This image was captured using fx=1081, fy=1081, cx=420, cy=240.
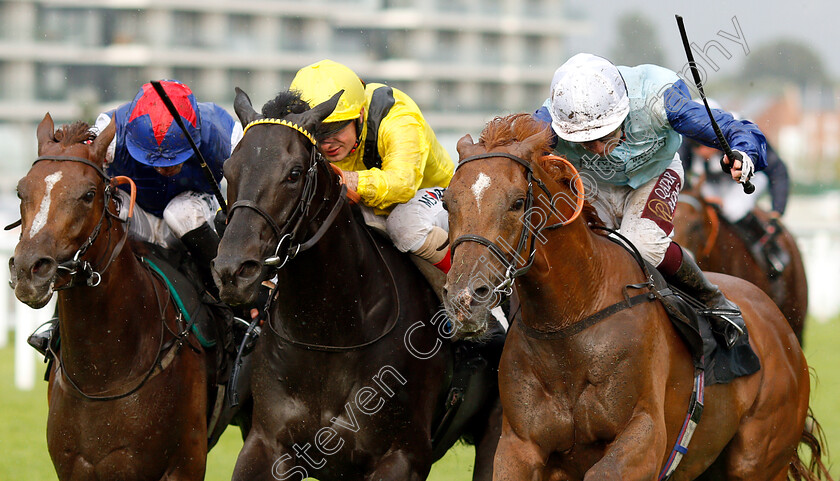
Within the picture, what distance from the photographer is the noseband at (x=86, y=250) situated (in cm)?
428

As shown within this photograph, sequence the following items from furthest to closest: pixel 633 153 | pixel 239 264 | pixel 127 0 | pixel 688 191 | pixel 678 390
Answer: pixel 127 0
pixel 688 191
pixel 633 153
pixel 678 390
pixel 239 264

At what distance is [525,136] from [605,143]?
0.61m

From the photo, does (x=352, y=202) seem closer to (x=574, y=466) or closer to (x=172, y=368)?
(x=172, y=368)

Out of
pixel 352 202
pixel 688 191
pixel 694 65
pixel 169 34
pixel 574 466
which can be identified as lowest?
pixel 169 34

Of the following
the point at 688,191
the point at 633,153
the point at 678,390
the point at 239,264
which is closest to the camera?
the point at 239,264

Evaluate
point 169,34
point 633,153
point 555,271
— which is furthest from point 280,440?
point 169,34

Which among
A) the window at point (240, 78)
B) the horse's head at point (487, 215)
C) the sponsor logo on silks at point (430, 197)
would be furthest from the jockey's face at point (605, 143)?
the window at point (240, 78)

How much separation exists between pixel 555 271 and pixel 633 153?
0.96m

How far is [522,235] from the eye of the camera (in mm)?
3744

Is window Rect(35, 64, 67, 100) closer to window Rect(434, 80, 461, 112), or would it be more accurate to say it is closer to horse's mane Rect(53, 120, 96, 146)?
window Rect(434, 80, 461, 112)

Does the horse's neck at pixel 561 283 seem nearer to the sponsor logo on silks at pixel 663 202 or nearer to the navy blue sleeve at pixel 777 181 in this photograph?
the sponsor logo on silks at pixel 663 202

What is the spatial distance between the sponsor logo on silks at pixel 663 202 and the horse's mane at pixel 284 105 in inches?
61.5

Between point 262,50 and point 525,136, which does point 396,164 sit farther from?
point 262,50

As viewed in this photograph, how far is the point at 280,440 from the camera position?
14.5 feet
